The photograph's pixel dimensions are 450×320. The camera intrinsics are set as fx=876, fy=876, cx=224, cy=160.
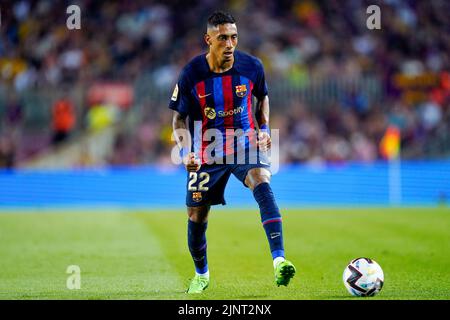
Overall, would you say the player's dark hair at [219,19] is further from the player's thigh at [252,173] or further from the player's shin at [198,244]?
the player's shin at [198,244]

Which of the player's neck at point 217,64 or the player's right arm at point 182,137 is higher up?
the player's neck at point 217,64

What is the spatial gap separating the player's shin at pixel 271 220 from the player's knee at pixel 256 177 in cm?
5

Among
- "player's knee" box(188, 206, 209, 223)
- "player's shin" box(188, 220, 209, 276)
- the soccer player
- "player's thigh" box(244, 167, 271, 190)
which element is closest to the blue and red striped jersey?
the soccer player

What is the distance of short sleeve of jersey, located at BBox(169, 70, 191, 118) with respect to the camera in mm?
8391

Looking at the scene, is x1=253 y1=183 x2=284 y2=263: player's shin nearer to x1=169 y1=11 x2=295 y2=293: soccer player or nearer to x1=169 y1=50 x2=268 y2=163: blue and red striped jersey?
x1=169 y1=11 x2=295 y2=293: soccer player

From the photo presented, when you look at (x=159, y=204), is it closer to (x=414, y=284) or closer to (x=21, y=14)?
(x=21, y=14)

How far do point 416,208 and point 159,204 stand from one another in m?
6.37

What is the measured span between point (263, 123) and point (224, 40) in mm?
909

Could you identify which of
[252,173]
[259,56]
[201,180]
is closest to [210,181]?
[201,180]

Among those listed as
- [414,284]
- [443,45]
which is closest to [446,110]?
[443,45]

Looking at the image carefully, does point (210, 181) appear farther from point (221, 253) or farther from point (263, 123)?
point (221, 253)

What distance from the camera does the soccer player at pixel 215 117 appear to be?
822cm

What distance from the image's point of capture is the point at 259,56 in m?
25.4

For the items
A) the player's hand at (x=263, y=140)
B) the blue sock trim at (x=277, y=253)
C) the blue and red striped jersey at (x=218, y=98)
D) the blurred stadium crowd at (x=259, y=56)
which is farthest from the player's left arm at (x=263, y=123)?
the blurred stadium crowd at (x=259, y=56)
